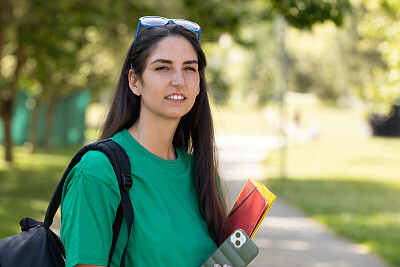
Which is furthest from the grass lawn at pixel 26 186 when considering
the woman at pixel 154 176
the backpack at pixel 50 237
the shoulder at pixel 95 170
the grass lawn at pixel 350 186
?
the shoulder at pixel 95 170

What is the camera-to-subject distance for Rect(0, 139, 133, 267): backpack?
1.98m

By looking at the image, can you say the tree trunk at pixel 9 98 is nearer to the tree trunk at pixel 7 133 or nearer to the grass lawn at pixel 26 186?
the tree trunk at pixel 7 133

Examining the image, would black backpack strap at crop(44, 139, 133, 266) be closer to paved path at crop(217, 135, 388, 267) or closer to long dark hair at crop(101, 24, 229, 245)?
long dark hair at crop(101, 24, 229, 245)

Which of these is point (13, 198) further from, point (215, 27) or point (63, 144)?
point (63, 144)

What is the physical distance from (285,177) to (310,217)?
18.7ft

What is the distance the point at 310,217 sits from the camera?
1091cm

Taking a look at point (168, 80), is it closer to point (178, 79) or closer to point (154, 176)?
point (178, 79)

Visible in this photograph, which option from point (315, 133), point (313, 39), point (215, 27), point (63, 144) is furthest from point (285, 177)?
point (313, 39)

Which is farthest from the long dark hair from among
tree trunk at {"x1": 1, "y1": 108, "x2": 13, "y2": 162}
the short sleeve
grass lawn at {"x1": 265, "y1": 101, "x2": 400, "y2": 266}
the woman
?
tree trunk at {"x1": 1, "y1": 108, "x2": 13, "y2": 162}

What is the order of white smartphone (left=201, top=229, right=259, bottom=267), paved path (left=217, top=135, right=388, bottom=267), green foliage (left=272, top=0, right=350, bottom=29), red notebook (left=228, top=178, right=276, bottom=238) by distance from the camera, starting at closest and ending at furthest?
1. white smartphone (left=201, top=229, right=259, bottom=267)
2. red notebook (left=228, top=178, right=276, bottom=238)
3. green foliage (left=272, top=0, right=350, bottom=29)
4. paved path (left=217, top=135, right=388, bottom=267)

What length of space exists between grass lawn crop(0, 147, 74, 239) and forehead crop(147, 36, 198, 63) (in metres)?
6.35

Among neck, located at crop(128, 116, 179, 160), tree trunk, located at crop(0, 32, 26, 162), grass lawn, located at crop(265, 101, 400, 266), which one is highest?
neck, located at crop(128, 116, 179, 160)

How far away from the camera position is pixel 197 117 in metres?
2.63

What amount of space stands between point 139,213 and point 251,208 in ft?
1.58
